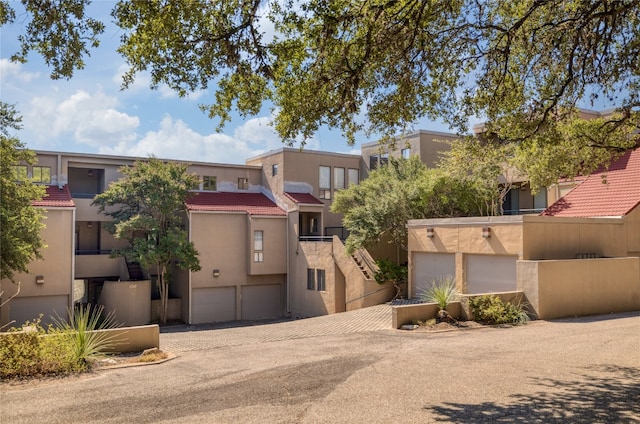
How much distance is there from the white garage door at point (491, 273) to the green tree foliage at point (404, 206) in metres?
5.62

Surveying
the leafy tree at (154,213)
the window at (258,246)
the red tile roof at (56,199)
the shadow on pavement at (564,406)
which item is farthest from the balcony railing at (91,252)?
the shadow on pavement at (564,406)

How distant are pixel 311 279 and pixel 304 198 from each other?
217 inches

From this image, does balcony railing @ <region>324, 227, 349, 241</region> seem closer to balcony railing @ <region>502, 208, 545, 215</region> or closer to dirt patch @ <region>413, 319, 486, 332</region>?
balcony railing @ <region>502, 208, 545, 215</region>

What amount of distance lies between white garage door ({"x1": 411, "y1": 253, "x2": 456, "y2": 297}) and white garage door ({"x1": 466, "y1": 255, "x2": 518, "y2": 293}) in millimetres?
948

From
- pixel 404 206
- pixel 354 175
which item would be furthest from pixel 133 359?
pixel 354 175

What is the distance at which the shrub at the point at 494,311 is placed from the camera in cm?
1620

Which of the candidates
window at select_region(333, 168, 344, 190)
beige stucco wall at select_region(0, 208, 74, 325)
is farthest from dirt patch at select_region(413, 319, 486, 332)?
window at select_region(333, 168, 344, 190)

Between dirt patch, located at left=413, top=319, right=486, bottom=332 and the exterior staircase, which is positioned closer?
dirt patch, located at left=413, top=319, right=486, bottom=332

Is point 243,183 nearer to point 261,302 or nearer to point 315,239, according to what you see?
point 315,239

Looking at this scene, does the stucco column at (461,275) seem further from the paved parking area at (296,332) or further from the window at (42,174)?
the window at (42,174)

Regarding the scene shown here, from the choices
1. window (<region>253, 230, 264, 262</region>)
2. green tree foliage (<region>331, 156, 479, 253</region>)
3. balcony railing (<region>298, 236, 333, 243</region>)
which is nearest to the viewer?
green tree foliage (<region>331, 156, 479, 253</region>)

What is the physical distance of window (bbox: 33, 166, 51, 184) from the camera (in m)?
32.0

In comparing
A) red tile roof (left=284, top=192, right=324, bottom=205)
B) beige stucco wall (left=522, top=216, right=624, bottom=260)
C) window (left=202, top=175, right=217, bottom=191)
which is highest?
window (left=202, top=175, right=217, bottom=191)

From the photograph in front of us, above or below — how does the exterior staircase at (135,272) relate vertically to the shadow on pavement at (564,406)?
above
